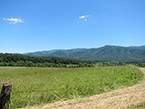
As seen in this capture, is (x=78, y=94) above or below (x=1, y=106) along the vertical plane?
below

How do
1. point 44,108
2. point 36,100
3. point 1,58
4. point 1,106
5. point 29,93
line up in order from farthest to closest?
point 1,58 → point 29,93 → point 36,100 → point 44,108 → point 1,106

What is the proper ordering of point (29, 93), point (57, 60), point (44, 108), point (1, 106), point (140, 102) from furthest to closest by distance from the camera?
point (57, 60) → point (29, 93) → point (140, 102) → point (44, 108) → point (1, 106)

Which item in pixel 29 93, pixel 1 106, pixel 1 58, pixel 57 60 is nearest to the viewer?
pixel 1 106

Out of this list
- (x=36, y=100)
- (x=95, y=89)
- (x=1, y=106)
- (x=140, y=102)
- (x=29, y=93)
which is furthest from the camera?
(x=95, y=89)

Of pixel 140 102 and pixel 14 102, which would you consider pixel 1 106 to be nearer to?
pixel 14 102

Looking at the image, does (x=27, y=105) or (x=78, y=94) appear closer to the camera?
(x=27, y=105)

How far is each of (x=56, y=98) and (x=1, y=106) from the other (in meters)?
4.44

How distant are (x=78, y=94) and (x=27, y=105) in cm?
419

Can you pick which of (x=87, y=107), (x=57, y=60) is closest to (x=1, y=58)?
(x=57, y=60)

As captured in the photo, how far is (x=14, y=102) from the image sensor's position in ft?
28.3

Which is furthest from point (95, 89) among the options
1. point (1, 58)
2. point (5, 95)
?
point (1, 58)

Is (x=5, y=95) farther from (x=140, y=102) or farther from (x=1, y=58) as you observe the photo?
(x=1, y=58)

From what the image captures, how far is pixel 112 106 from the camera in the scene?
7.82 metres

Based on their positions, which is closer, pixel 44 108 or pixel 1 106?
pixel 1 106
